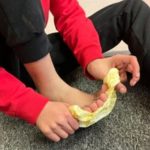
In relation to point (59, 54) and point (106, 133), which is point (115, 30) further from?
point (106, 133)

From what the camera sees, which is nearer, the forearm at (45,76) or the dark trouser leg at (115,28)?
the forearm at (45,76)

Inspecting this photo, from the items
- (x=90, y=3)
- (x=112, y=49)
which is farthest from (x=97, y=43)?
(x=90, y=3)

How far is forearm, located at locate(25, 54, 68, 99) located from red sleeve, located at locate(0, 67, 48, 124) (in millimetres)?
29

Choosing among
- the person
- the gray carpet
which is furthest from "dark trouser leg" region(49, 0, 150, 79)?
the gray carpet

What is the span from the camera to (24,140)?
2.16 feet

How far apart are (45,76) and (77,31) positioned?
15cm

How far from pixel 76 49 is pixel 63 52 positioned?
2.2 inches

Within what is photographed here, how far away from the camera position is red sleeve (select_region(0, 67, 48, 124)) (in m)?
0.60

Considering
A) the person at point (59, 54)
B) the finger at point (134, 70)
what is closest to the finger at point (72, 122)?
the person at point (59, 54)

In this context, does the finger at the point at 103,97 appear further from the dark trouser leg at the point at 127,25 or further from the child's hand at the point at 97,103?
the dark trouser leg at the point at 127,25

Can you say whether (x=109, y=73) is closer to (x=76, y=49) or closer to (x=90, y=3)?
(x=76, y=49)

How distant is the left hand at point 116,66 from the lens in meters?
0.62

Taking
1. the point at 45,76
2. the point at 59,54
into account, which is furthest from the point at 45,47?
the point at 59,54

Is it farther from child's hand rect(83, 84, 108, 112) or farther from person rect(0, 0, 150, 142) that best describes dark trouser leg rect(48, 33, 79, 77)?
child's hand rect(83, 84, 108, 112)
